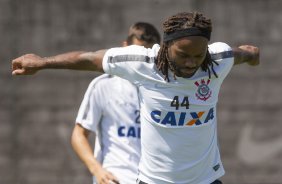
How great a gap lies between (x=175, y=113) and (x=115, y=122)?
141 centimetres

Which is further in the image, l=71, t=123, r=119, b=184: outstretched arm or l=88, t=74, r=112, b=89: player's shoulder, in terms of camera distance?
l=88, t=74, r=112, b=89: player's shoulder

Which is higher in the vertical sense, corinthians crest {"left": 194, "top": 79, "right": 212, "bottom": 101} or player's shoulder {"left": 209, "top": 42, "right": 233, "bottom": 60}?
player's shoulder {"left": 209, "top": 42, "right": 233, "bottom": 60}

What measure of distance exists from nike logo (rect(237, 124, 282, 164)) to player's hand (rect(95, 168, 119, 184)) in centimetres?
312

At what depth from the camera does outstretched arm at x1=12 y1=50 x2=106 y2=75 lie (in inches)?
183

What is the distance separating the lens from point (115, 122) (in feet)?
20.0

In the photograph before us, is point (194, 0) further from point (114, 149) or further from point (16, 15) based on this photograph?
point (114, 149)

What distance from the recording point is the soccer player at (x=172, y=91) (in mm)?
4648

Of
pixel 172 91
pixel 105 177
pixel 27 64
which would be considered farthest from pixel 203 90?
pixel 105 177

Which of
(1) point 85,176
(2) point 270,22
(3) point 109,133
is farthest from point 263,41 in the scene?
(3) point 109,133

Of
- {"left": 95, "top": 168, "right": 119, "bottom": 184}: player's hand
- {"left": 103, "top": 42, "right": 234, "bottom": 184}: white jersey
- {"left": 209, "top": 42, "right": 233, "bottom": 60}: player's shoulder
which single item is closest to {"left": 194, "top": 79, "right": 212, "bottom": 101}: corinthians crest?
{"left": 103, "top": 42, "right": 234, "bottom": 184}: white jersey

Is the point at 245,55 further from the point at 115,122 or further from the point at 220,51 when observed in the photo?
the point at 115,122

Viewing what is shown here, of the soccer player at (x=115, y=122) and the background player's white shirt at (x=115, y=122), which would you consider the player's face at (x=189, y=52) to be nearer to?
the soccer player at (x=115, y=122)

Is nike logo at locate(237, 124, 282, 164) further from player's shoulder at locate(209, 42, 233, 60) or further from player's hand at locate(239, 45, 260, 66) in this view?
player's shoulder at locate(209, 42, 233, 60)

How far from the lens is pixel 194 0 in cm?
834
